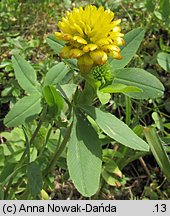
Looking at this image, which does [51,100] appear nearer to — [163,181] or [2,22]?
[163,181]

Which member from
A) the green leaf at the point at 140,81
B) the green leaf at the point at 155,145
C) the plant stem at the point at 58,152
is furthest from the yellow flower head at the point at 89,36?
the green leaf at the point at 155,145

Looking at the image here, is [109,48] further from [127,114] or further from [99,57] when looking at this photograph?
[127,114]

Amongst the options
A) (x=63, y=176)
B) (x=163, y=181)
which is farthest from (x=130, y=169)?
(x=63, y=176)

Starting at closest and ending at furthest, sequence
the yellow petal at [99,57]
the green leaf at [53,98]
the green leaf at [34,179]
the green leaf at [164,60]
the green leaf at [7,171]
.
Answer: the yellow petal at [99,57]
the green leaf at [53,98]
the green leaf at [34,179]
the green leaf at [7,171]
the green leaf at [164,60]

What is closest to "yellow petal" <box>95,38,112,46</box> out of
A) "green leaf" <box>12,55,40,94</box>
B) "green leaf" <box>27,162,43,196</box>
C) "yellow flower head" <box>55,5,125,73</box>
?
"yellow flower head" <box>55,5,125,73</box>

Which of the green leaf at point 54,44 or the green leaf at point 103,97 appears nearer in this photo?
the green leaf at point 103,97

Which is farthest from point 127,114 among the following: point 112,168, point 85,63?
point 85,63

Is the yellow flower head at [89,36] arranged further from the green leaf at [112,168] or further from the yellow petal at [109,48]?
the green leaf at [112,168]
